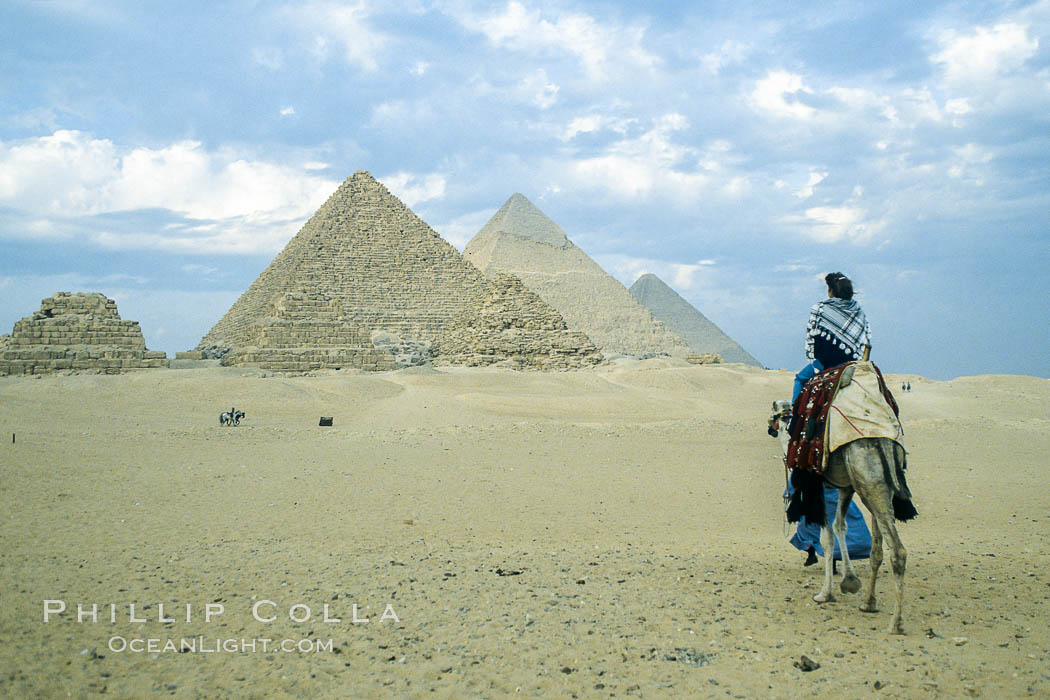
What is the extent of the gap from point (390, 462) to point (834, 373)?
4878mm

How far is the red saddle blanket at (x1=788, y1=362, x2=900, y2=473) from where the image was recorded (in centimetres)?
342

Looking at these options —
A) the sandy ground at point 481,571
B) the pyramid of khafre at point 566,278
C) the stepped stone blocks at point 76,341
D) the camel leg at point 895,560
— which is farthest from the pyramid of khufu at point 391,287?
the camel leg at point 895,560

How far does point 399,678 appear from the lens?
2.51 m

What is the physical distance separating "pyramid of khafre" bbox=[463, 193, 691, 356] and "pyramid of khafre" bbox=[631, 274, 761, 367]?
14.6 m

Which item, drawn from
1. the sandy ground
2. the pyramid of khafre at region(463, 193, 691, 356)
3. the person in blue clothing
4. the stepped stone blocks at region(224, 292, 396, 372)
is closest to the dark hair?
the person in blue clothing

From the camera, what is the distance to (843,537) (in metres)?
3.58

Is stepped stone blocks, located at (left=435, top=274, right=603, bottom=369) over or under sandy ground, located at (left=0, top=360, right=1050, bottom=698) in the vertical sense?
over

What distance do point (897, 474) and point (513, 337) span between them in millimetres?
30385

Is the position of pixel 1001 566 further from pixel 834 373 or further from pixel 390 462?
pixel 390 462

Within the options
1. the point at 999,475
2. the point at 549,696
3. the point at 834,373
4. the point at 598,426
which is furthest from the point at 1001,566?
the point at 598,426

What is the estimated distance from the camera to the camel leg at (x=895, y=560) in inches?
116

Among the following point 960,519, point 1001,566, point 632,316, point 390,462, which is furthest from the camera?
point 632,316

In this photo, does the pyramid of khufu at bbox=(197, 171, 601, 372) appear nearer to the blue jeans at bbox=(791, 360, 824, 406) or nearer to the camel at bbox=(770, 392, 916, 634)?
the blue jeans at bbox=(791, 360, 824, 406)

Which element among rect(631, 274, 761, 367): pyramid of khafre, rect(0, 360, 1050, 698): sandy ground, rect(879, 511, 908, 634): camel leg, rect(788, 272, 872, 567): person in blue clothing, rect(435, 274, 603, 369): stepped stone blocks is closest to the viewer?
→ rect(0, 360, 1050, 698): sandy ground
